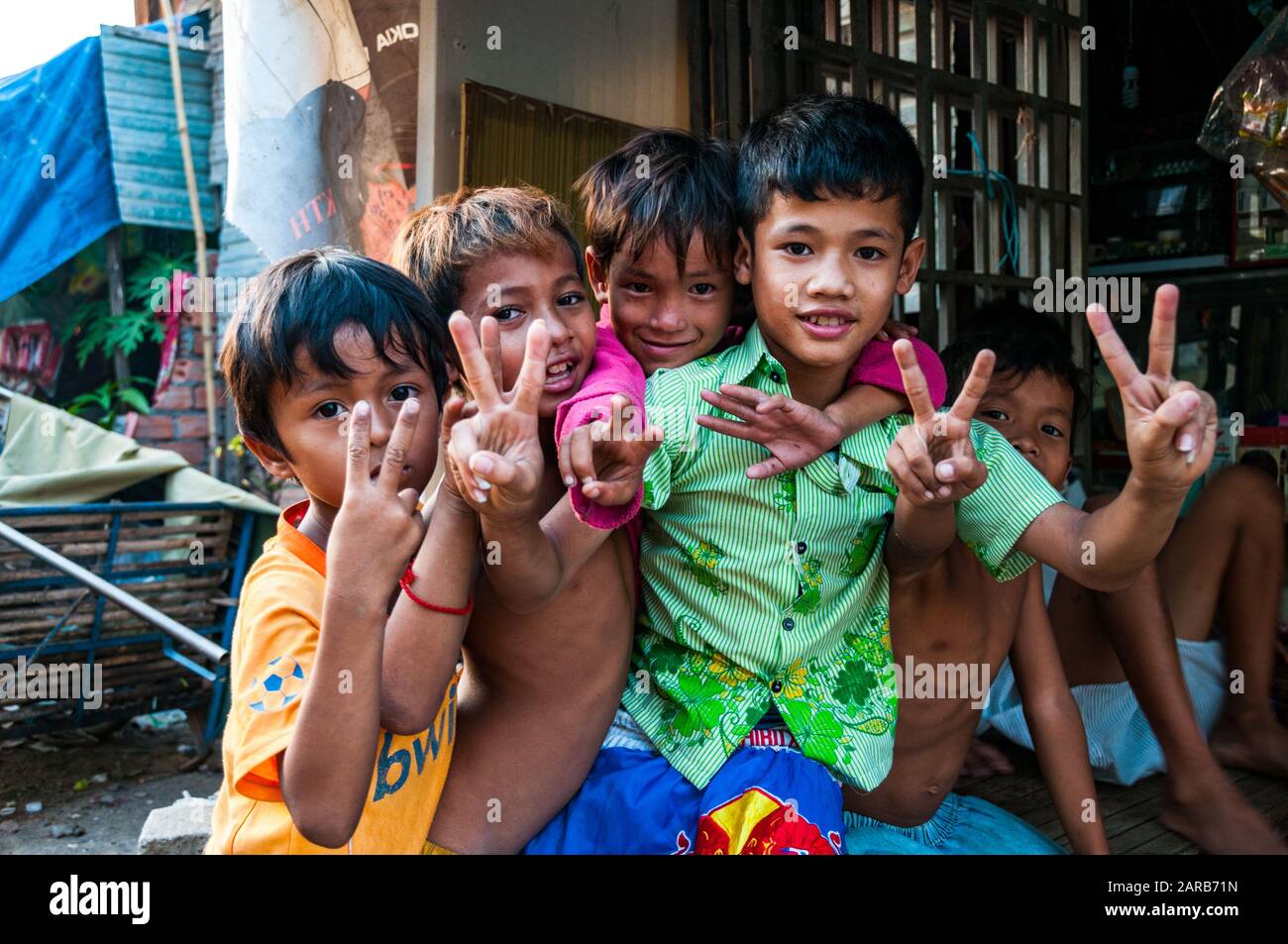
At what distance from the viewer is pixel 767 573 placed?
1936 mm

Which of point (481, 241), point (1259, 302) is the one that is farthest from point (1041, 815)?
point (1259, 302)

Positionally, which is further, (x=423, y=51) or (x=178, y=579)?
(x=178, y=579)

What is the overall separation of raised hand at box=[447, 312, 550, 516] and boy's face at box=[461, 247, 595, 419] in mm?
390

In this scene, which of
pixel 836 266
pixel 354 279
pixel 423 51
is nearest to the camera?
pixel 354 279

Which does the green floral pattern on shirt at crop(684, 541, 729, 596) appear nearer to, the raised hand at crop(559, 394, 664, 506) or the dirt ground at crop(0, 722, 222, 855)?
the raised hand at crop(559, 394, 664, 506)

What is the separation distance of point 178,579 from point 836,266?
4.36m

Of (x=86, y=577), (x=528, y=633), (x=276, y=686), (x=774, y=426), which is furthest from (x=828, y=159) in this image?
(x=86, y=577)

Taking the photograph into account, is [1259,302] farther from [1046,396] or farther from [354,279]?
[354,279]

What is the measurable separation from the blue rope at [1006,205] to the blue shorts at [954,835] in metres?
2.48

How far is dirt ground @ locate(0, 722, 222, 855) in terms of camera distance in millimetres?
4414

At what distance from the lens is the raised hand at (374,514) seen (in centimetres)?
144

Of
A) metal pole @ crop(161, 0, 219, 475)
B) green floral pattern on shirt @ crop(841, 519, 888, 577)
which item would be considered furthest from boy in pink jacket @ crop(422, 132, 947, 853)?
metal pole @ crop(161, 0, 219, 475)

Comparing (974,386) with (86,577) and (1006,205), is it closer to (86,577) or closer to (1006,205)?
(1006,205)
